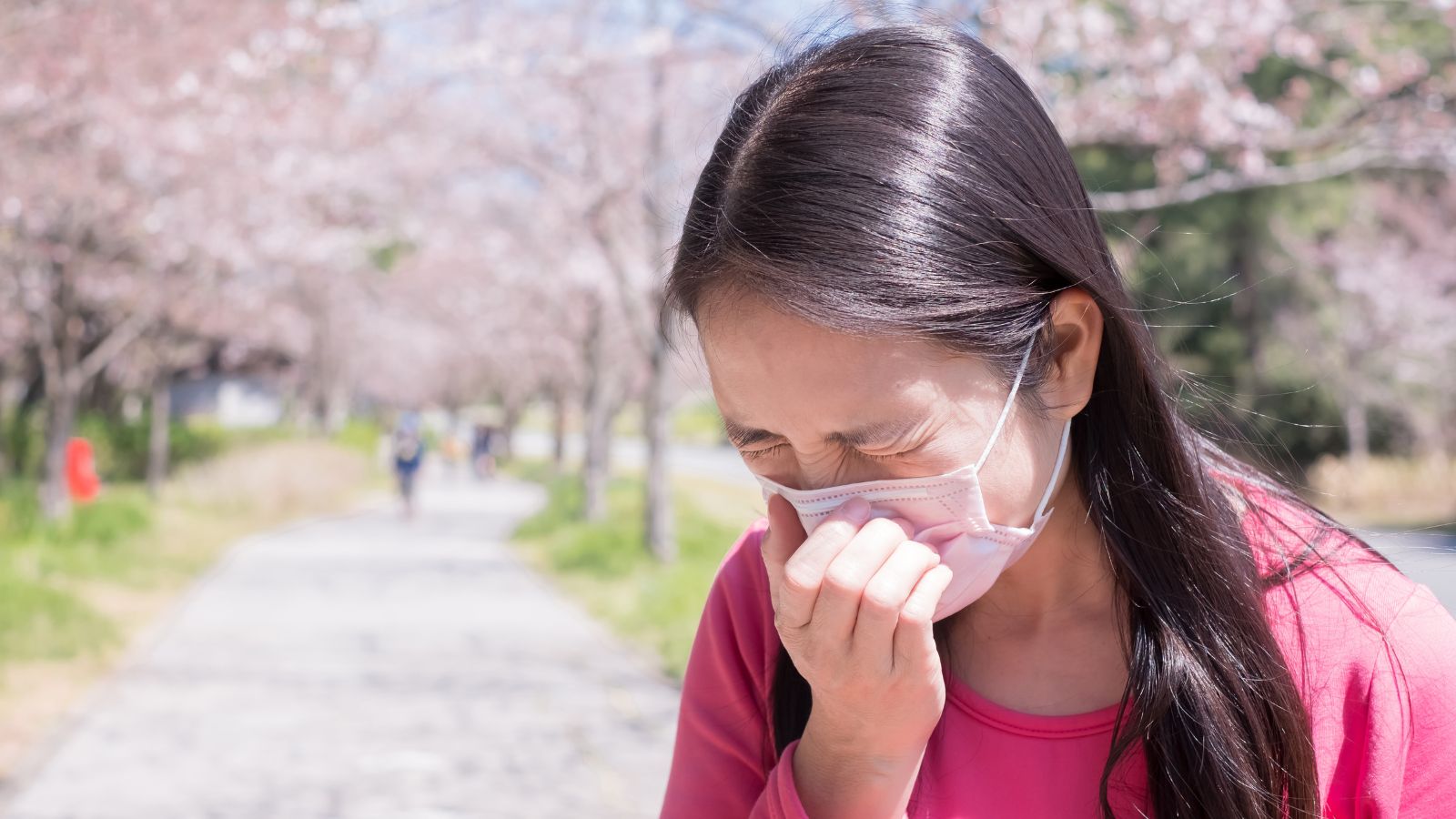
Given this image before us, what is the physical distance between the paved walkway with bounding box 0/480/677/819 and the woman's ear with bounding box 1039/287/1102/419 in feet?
14.7

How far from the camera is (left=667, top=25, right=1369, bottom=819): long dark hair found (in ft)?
4.29

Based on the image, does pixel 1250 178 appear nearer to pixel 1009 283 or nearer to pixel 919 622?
pixel 1009 283

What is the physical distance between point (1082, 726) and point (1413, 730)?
0.31 metres

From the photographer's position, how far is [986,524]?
1.46m

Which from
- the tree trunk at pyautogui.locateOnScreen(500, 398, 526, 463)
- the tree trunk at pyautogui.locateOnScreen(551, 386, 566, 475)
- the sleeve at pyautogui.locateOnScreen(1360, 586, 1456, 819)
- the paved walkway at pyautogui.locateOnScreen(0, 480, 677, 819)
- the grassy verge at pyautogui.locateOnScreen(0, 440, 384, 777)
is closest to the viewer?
the sleeve at pyautogui.locateOnScreen(1360, 586, 1456, 819)

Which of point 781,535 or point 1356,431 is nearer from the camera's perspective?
point 781,535

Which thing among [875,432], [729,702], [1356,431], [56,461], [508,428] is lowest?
[508,428]

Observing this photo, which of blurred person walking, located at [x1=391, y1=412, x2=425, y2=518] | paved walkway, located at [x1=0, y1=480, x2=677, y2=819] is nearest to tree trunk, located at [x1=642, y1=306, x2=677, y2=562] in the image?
paved walkway, located at [x1=0, y1=480, x2=677, y2=819]

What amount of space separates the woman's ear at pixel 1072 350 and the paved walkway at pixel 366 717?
4.47 m

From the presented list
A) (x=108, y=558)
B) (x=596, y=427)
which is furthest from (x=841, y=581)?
(x=596, y=427)

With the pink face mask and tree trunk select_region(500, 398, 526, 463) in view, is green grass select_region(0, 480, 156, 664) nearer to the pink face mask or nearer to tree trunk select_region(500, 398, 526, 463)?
the pink face mask

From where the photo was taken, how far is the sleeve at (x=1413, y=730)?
4.09ft

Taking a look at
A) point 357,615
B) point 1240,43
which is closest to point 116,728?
point 357,615

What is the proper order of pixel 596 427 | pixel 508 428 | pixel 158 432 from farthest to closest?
1. pixel 508 428
2. pixel 158 432
3. pixel 596 427
